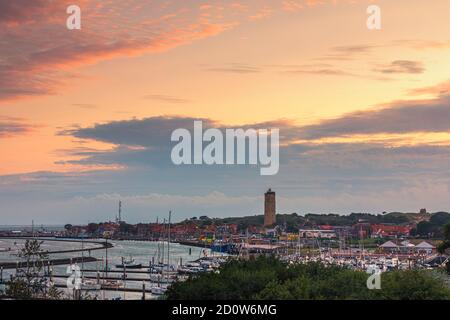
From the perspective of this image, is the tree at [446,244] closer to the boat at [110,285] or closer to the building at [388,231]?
the boat at [110,285]

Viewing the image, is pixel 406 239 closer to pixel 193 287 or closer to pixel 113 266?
pixel 113 266

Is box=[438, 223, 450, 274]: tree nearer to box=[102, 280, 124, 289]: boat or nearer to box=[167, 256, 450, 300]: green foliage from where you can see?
box=[167, 256, 450, 300]: green foliage

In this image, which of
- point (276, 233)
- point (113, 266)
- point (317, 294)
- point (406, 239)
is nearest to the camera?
point (317, 294)

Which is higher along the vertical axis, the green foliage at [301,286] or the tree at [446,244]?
the tree at [446,244]

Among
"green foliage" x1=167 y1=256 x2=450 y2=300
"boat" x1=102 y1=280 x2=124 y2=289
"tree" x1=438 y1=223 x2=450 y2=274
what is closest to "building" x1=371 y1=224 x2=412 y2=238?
"boat" x1=102 y1=280 x2=124 y2=289

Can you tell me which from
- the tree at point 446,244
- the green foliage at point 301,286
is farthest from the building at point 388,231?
the green foliage at point 301,286

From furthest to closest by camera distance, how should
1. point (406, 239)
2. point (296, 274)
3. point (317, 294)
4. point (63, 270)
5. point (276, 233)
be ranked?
point (276, 233) < point (406, 239) < point (63, 270) < point (296, 274) < point (317, 294)
